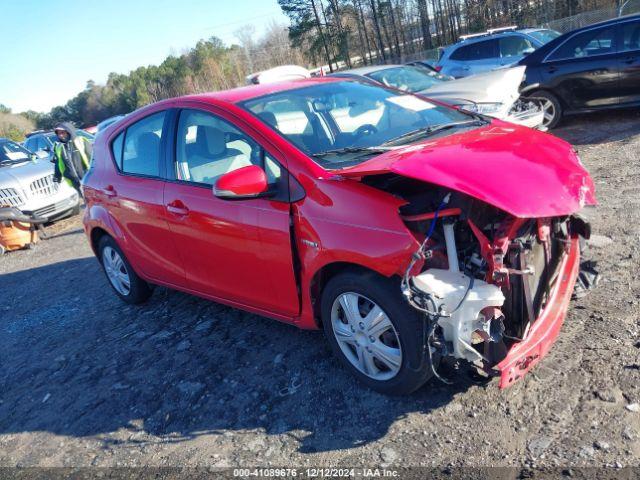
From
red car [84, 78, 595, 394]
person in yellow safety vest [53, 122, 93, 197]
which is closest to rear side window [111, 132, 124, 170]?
red car [84, 78, 595, 394]

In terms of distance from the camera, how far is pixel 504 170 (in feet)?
8.71

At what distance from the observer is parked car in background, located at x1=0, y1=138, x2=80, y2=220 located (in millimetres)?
10328

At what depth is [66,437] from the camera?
350 cm

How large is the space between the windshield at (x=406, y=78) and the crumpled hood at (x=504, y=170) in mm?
6814

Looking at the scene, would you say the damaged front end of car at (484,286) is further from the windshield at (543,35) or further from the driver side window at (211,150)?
the windshield at (543,35)

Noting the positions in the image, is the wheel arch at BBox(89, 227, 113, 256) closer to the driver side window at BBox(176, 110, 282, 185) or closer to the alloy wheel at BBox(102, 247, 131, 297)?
the alloy wheel at BBox(102, 247, 131, 297)

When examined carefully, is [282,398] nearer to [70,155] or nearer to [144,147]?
[144,147]

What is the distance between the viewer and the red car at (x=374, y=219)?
2.64m

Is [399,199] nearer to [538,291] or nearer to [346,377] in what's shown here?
[538,291]

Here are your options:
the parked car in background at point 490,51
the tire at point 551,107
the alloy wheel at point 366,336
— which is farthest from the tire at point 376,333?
the parked car in background at point 490,51

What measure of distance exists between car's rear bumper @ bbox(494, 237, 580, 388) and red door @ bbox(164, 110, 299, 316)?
4.35ft

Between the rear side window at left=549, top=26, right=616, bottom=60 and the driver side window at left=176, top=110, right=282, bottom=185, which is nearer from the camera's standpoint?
the driver side window at left=176, top=110, right=282, bottom=185

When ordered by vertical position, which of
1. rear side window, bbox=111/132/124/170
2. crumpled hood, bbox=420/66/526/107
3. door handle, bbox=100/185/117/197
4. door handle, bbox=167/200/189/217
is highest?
rear side window, bbox=111/132/124/170

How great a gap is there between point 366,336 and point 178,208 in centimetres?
173
